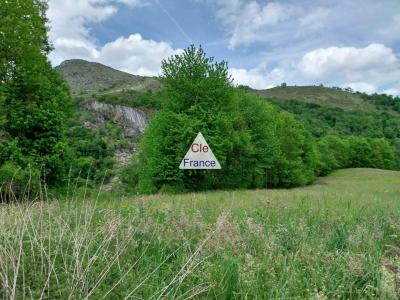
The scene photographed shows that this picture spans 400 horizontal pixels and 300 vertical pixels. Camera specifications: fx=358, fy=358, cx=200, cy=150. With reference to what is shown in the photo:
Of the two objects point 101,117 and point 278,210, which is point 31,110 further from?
point 101,117

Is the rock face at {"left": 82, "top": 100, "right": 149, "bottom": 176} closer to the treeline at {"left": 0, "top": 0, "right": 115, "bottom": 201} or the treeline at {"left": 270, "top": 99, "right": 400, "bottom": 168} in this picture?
the treeline at {"left": 270, "top": 99, "right": 400, "bottom": 168}

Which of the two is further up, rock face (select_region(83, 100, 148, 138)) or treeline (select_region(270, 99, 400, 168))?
rock face (select_region(83, 100, 148, 138))

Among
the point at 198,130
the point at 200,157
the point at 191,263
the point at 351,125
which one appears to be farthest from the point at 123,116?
the point at 191,263

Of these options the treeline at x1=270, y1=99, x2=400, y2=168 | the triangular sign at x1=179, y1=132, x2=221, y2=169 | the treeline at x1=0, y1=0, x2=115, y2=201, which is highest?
the treeline at x1=270, y1=99, x2=400, y2=168

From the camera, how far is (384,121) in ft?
425

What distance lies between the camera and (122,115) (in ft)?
476

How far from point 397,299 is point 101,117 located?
5967 inches

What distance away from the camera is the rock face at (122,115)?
140400 millimetres

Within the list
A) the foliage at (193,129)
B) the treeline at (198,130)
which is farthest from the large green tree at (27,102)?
the foliage at (193,129)

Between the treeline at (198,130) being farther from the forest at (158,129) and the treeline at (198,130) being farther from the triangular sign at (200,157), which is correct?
the triangular sign at (200,157)

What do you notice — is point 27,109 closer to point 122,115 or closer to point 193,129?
point 193,129

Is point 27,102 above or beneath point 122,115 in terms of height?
beneath

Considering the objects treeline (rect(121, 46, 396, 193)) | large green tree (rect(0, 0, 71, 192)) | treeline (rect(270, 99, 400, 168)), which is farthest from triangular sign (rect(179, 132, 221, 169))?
treeline (rect(270, 99, 400, 168))

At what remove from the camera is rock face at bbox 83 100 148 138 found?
140 meters
